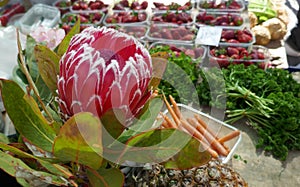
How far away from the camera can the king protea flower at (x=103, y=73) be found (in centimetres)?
45

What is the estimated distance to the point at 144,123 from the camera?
56 centimetres

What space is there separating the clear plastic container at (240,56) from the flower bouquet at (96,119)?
3.81 ft

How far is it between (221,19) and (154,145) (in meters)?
1.68

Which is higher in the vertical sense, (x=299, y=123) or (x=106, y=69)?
(x=106, y=69)

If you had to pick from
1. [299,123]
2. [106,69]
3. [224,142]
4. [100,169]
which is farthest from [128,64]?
[299,123]

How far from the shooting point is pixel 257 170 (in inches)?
46.4

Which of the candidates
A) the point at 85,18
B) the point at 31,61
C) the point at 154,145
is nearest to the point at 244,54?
the point at 85,18

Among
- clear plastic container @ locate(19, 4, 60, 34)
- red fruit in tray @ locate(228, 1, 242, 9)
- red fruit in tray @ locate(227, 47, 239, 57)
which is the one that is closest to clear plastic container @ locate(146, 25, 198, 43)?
red fruit in tray @ locate(227, 47, 239, 57)

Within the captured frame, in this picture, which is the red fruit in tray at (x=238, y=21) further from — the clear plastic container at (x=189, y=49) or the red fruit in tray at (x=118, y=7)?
the red fruit in tray at (x=118, y=7)

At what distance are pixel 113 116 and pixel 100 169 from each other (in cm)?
10

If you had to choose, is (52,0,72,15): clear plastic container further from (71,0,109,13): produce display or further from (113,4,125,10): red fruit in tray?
(113,4,125,10): red fruit in tray

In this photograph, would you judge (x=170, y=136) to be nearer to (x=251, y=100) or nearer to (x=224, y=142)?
(x=224, y=142)

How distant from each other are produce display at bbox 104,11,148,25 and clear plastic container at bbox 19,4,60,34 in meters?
0.30

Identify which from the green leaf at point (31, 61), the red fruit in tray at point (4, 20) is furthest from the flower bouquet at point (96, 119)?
the red fruit in tray at point (4, 20)
